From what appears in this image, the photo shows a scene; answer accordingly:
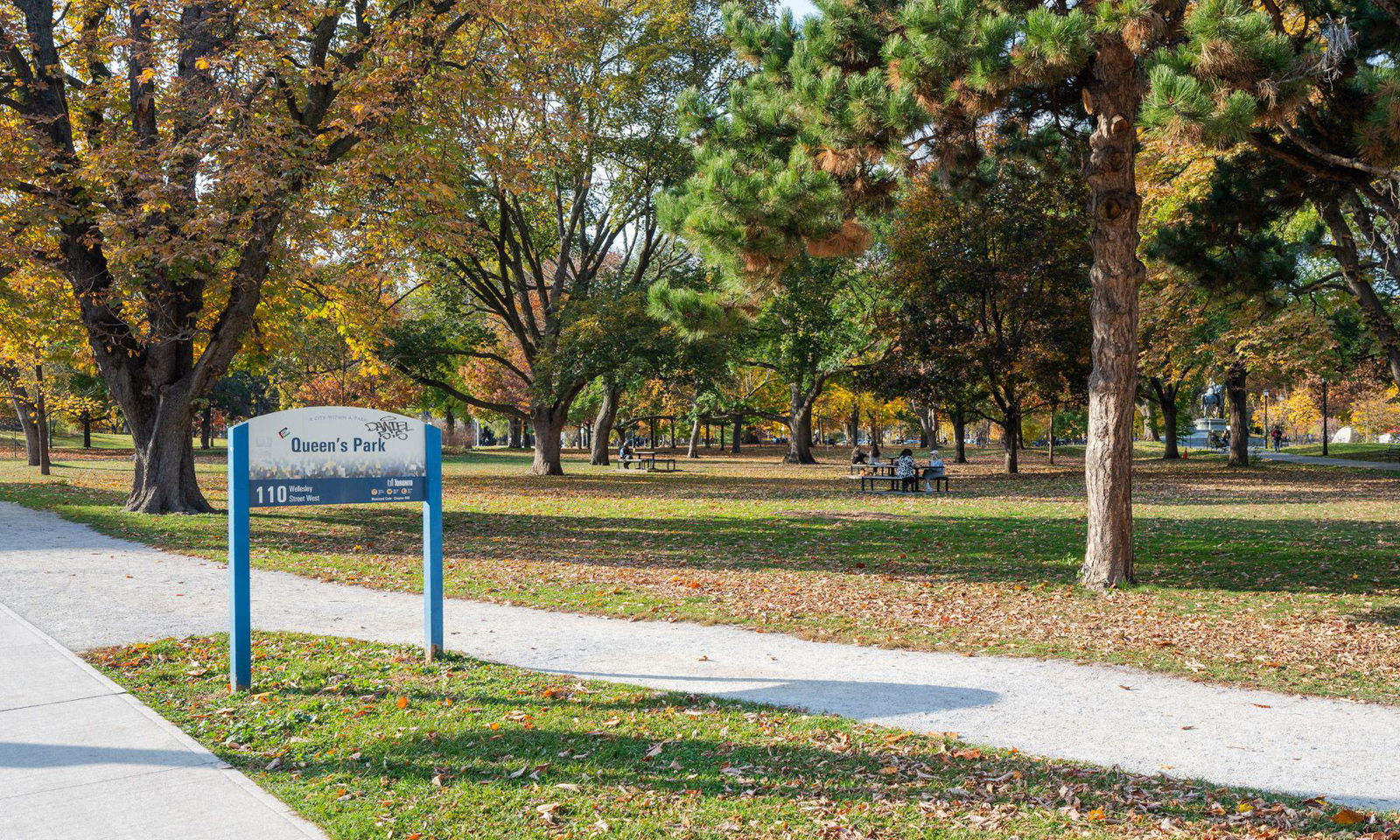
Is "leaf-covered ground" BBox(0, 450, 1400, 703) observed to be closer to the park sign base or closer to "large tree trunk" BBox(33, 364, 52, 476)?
the park sign base

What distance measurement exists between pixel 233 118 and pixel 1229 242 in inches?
541

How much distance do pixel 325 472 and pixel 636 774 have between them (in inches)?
121

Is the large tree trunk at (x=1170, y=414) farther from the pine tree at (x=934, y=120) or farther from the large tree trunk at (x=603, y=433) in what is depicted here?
the pine tree at (x=934, y=120)

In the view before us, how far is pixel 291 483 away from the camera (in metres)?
6.19

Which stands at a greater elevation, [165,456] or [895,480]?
[165,456]

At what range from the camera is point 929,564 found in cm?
1162

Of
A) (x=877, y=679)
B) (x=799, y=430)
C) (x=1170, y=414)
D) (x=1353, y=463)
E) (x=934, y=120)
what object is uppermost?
(x=934, y=120)

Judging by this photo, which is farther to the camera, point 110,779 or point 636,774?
point 636,774

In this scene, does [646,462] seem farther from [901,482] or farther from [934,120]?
[934,120]

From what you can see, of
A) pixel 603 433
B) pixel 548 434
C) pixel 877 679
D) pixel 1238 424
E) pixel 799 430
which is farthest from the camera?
pixel 799 430

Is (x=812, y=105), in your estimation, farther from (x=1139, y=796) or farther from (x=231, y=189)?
(x=231, y=189)

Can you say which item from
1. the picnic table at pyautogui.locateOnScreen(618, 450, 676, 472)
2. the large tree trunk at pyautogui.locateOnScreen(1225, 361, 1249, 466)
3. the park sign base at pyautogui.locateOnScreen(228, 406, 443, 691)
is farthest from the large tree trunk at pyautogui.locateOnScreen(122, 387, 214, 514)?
the large tree trunk at pyautogui.locateOnScreen(1225, 361, 1249, 466)

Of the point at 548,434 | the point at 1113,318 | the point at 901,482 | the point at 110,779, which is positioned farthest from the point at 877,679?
the point at 548,434

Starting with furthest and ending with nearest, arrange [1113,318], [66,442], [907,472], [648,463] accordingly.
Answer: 1. [66,442]
2. [648,463]
3. [907,472]
4. [1113,318]
